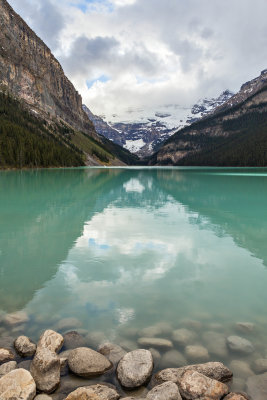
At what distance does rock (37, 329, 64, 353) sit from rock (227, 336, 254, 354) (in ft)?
14.1

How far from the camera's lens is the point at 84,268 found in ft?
41.4

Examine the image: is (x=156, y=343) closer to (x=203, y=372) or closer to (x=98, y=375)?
(x=203, y=372)

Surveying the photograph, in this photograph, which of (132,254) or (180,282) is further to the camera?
(132,254)

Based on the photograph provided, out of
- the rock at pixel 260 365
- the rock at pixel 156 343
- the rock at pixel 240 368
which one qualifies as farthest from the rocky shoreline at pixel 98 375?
the rock at pixel 260 365

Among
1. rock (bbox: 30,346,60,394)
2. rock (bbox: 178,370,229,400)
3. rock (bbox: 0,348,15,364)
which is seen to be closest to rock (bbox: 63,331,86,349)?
rock (bbox: 30,346,60,394)

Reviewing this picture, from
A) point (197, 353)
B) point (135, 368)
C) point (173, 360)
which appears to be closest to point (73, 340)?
point (135, 368)

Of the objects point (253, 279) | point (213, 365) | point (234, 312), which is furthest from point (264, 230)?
point (213, 365)

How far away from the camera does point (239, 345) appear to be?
280 inches

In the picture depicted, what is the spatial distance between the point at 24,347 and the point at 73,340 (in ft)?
3.99

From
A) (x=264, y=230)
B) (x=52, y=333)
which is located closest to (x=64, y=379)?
(x=52, y=333)

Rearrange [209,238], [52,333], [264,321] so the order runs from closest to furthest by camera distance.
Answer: [52,333] < [264,321] < [209,238]

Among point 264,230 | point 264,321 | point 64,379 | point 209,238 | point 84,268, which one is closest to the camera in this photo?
point 64,379

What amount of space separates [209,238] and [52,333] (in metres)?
12.9

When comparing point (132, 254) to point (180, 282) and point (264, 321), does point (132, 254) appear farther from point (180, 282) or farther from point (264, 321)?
point (264, 321)
